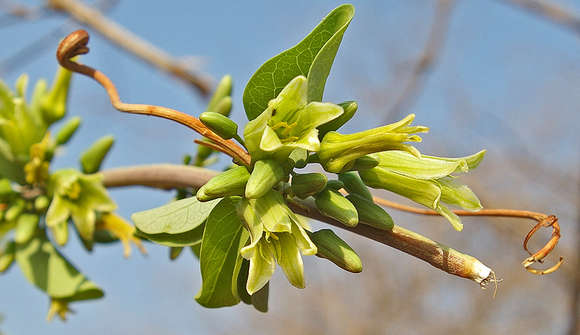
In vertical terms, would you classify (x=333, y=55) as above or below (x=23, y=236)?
above

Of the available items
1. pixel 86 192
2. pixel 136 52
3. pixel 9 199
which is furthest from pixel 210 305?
pixel 136 52

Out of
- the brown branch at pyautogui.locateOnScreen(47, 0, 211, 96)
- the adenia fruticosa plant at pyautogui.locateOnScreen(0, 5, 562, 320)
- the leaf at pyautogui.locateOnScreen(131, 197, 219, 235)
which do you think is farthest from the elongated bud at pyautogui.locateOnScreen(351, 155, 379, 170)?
the brown branch at pyautogui.locateOnScreen(47, 0, 211, 96)

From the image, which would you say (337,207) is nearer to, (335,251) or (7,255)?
(335,251)

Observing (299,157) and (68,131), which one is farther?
(68,131)

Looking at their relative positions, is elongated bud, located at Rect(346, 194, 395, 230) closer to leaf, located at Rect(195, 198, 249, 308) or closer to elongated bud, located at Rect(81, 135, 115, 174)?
leaf, located at Rect(195, 198, 249, 308)

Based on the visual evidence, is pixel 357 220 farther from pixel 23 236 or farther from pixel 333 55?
pixel 23 236

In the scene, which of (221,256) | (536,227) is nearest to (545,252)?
(536,227)
